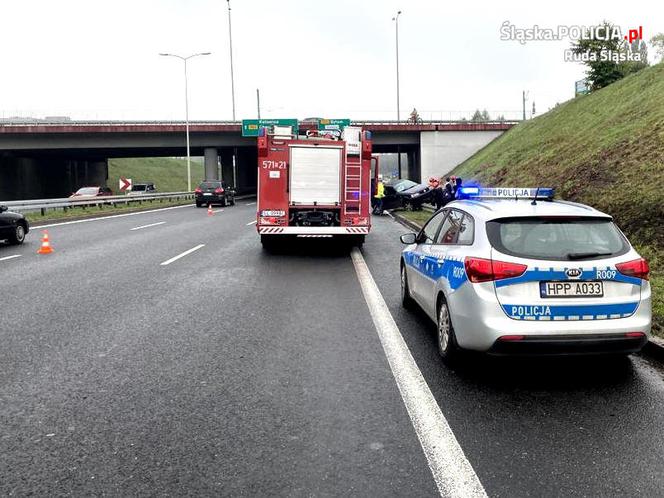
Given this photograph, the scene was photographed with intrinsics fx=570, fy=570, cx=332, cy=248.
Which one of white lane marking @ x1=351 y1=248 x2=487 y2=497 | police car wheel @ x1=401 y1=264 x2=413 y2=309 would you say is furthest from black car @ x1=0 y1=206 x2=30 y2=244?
white lane marking @ x1=351 y1=248 x2=487 y2=497

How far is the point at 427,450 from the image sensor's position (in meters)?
3.40

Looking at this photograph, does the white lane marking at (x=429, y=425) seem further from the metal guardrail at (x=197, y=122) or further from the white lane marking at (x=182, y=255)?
the metal guardrail at (x=197, y=122)

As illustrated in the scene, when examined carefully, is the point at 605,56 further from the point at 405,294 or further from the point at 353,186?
the point at 405,294

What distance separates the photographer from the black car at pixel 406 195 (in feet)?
84.4

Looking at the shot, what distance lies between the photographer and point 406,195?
26.3m

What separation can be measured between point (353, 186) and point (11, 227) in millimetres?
8731

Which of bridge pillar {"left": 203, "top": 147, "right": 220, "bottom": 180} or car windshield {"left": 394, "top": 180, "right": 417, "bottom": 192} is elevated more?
bridge pillar {"left": 203, "top": 147, "right": 220, "bottom": 180}

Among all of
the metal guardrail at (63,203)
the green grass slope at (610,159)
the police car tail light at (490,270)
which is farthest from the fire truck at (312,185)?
the metal guardrail at (63,203)

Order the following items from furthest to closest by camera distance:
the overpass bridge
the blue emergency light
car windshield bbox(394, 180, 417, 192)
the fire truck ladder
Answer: the overpass bridge < car windshield bbox(394, 180, 417, 192) < the fire truck ladder < the blue emergency light

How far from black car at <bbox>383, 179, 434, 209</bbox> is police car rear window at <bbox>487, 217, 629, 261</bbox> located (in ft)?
68.0

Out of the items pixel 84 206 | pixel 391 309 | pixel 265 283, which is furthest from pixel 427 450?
pixel 84 206

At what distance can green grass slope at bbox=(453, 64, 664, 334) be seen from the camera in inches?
443

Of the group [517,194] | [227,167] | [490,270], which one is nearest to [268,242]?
[517,194]

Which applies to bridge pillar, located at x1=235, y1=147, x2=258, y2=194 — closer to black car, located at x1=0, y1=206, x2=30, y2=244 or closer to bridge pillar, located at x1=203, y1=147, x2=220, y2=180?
bridge pillar, located at x1=203, y1=147, x2=220, y2=180
